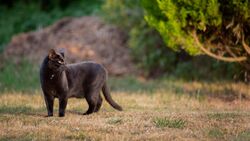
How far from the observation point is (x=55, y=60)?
10781 mm

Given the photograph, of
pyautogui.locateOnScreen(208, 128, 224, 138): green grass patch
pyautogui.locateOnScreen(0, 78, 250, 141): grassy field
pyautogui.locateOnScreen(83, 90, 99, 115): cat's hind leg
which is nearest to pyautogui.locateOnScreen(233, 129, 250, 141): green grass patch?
pyautogui.locateOnScreen(0, 78, 250, 141): grassy field

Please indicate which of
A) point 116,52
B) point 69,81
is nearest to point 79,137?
point 69,81

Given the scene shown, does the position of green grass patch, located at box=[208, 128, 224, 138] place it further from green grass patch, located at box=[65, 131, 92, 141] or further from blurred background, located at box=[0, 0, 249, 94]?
blurred background, located at box=[0, 0, 249, 94]

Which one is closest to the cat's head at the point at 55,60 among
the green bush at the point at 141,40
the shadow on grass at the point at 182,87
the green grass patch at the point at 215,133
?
the green grass patch at the point at 215,133

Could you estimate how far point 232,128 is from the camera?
393 inches

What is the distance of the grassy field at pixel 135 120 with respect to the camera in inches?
370

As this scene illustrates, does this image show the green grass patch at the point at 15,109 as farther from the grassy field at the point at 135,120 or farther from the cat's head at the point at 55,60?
the cat's head at the point at 55,60

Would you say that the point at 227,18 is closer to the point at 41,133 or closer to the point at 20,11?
the point at 41,133

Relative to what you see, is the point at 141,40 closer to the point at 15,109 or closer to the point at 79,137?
the point at 15,109

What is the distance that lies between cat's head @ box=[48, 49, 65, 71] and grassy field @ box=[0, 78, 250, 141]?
2.92 feet

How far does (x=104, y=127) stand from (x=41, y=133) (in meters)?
1.09

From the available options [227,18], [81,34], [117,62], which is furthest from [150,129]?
[81,34]

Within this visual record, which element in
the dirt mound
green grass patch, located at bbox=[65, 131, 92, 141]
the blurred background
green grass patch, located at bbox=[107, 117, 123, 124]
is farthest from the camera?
the dirt mound

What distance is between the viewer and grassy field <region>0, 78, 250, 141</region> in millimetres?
9406
